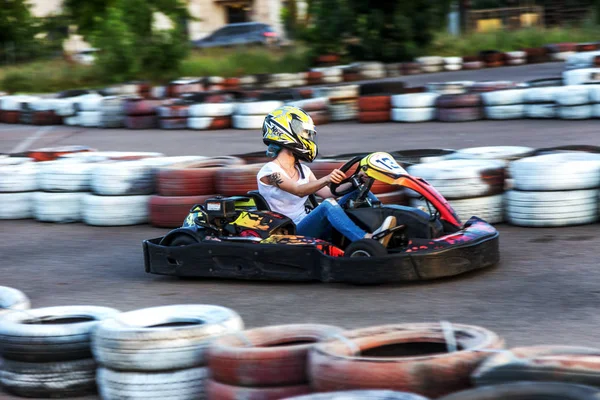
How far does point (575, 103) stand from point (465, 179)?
5928mm

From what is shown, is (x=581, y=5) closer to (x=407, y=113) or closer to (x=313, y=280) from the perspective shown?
(x=407, y=113)

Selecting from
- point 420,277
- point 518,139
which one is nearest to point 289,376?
point 420,277

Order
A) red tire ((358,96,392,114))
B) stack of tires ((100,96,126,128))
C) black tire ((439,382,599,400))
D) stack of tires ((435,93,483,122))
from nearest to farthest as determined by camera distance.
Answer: black tire ((439,382,599,400)) → stack of tires ((435,93,483,122)) → red tire ((358,96,392,114)) → stack of tires ((100,96,126,128))

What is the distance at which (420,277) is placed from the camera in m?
5.05

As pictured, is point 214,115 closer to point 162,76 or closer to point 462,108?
point 462,108

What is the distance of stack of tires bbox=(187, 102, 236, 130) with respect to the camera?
1432 cm

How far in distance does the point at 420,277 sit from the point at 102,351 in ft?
6.56

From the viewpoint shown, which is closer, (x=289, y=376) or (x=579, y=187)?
(x=289, y=376)

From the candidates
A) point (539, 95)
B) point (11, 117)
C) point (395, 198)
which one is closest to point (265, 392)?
point (395, 198)

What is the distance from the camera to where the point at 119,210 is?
7.84 metres

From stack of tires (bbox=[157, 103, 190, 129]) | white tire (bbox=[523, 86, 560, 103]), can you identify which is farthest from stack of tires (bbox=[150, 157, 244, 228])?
stack of tires (bbox=[157, 103, 190, 129])

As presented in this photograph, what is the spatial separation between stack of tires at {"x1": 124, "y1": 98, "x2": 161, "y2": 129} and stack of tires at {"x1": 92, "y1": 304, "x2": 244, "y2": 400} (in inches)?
467

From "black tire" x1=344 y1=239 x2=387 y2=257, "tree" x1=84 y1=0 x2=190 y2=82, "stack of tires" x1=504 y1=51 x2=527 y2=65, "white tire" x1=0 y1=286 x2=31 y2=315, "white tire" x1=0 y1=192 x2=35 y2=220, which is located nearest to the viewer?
"white tire" x1=0 y1=286 x2=31 y2=315

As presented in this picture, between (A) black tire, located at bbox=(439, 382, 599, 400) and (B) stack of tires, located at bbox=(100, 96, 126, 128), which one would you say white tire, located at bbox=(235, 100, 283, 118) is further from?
(A) black tire, located at bbox=(439, 382, 599, 400)
